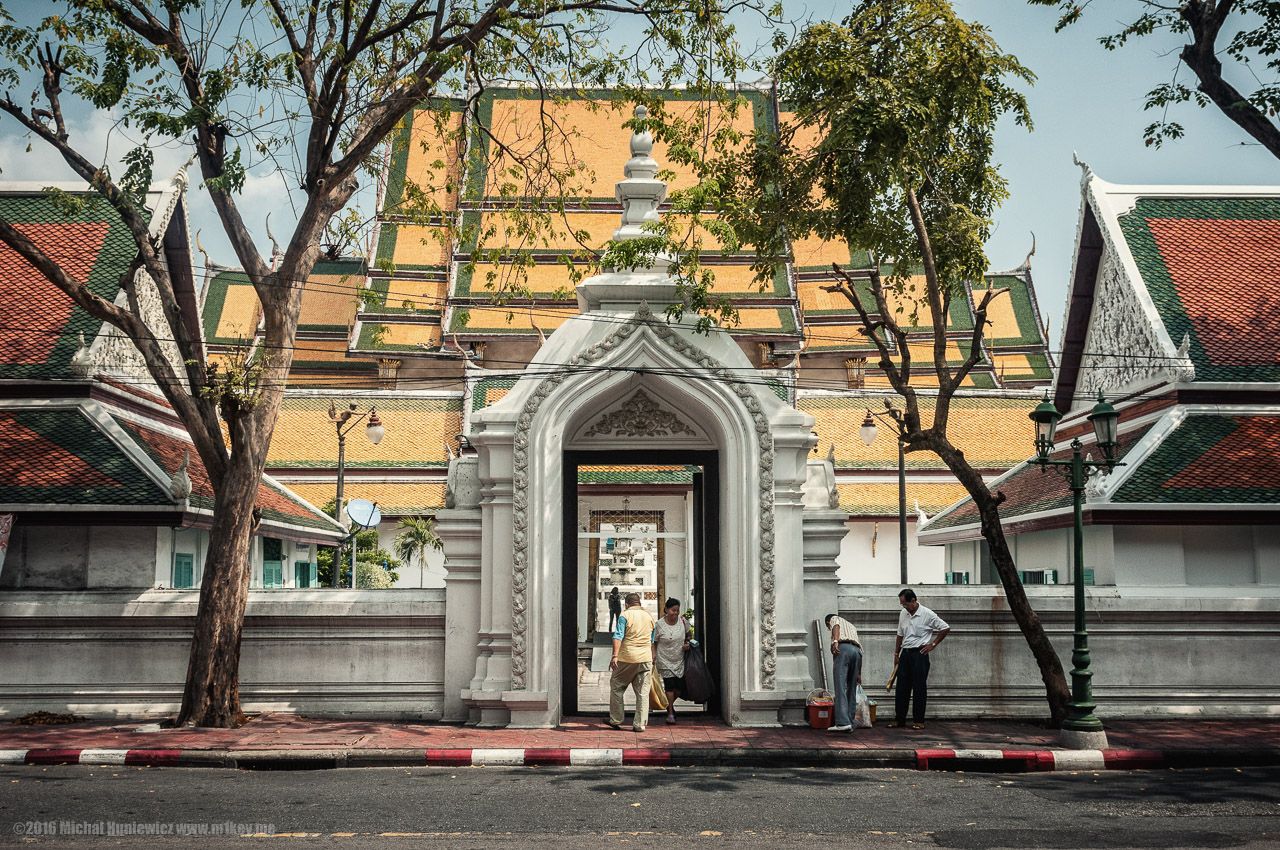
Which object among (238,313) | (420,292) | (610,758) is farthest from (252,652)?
(238,313)

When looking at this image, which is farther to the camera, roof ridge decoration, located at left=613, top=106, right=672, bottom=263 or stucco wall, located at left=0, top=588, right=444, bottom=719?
roof ridge decoration, located at left=613, top=106, right=672, bottom=263

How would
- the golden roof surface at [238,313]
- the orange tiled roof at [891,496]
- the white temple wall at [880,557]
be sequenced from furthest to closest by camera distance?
1. the golden roof surface at [238,313]
2. the white temple wall at [880,557]
3. the orange tiled roof at [891,496]

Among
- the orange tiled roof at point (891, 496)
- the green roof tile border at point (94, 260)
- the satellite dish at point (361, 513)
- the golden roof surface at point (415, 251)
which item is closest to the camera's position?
the green roof tile border at point (94, 260)

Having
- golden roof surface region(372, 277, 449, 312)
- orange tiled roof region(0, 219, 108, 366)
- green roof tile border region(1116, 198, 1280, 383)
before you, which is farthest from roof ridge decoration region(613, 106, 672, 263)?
golden roof surface region(372, 277, 449, 312)

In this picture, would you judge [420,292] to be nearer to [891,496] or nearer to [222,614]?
[891,496]

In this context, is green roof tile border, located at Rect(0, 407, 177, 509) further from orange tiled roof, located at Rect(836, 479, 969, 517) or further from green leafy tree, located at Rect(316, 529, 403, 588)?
orange tiled roof, located at Rect(836, 479, 969, 517)

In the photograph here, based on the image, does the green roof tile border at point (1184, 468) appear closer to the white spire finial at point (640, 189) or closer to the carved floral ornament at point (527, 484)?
the carved floral ornament at point (527, 484)

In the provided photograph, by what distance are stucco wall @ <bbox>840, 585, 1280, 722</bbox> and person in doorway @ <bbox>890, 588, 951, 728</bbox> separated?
730 mm

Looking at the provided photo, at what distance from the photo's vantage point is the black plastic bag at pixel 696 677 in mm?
12867

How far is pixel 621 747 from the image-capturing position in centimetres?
1091

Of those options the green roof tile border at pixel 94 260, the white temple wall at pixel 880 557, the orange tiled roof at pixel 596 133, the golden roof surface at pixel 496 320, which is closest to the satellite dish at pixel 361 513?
the green roof tile border at pixel 94 260

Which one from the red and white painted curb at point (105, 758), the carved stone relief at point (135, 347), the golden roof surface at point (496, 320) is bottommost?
the red and white painted curb at point (105, 758)

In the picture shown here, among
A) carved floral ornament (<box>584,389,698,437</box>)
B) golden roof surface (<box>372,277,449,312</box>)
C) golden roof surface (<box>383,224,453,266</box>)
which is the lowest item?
carved floral ornament (<box>584,389,698,437</box>)

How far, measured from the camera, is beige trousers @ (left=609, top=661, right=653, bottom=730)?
12102 mm
